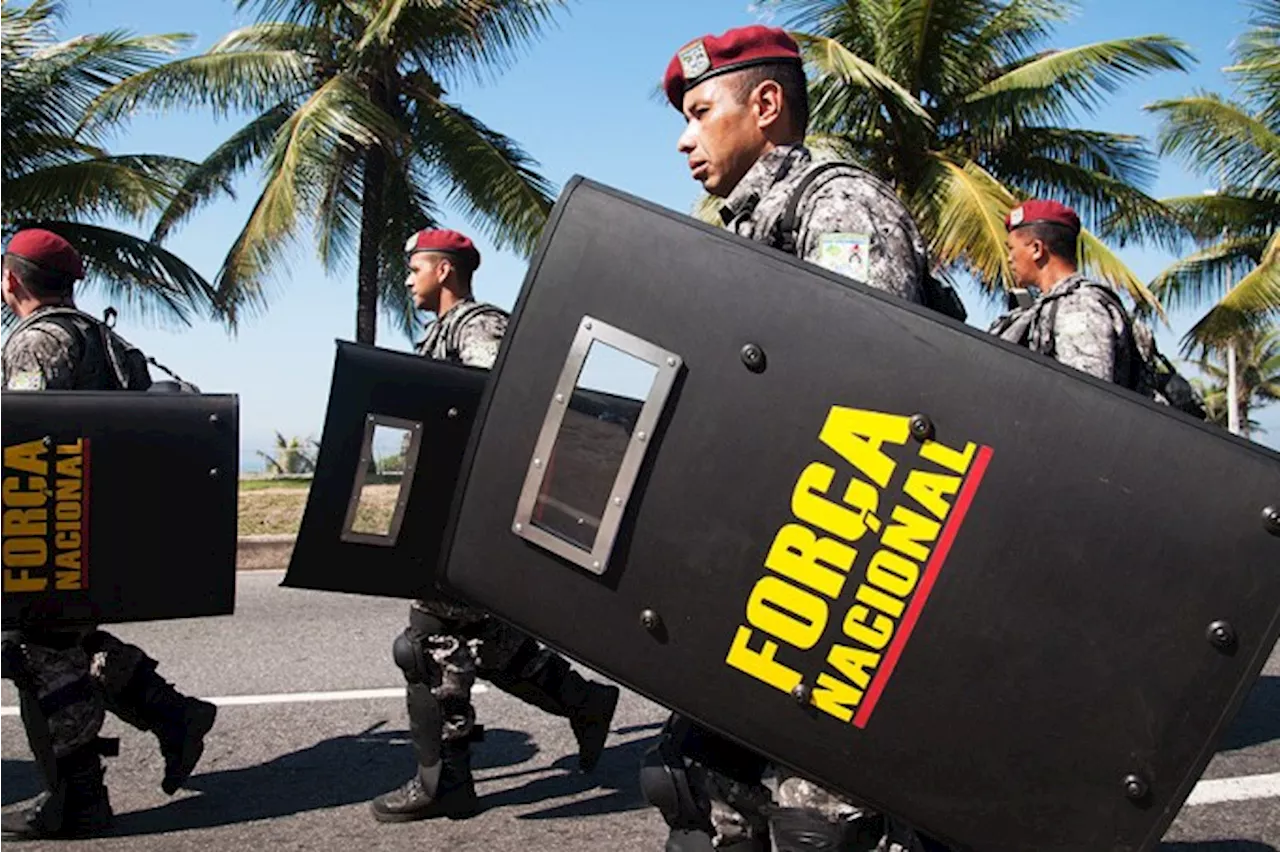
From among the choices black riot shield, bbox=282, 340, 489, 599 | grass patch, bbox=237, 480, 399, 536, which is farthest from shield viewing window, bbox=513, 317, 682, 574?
grass patch, bbox=237, 480, 399, 536

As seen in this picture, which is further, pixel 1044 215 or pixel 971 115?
pixel 971 115

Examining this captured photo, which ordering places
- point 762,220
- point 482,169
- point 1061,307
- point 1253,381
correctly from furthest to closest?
point 1253,381, point 482,169, point 1061,307, point 762,220

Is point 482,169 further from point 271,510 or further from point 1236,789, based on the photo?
point 1236,789

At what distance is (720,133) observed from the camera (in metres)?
2.18

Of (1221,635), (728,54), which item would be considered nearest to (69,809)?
(728,54)

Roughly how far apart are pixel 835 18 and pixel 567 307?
16.2 meters

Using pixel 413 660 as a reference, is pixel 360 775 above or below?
below

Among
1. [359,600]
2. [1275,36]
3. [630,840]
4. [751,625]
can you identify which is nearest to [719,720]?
[751,625]

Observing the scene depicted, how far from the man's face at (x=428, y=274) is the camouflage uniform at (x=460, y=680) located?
96mm

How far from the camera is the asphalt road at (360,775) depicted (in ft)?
10.8

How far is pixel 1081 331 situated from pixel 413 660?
2142 mm

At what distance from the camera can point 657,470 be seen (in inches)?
69.3

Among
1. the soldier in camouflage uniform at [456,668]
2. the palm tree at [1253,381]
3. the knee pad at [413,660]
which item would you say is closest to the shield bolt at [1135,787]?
the soldier in camouflage uniform at [456,668]

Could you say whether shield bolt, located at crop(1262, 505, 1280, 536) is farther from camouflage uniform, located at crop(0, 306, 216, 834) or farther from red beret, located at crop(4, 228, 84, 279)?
red beret, located at crop(4, 228, 84, 279)
